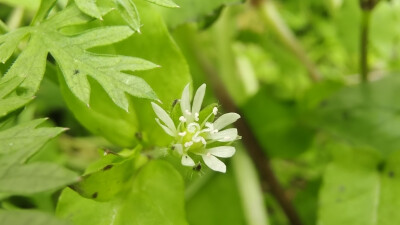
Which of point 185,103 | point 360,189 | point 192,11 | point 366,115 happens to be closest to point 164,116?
point 185,103

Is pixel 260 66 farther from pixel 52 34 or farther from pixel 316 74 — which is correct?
pixel 52 34

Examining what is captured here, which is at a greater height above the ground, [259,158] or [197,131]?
[197,131]

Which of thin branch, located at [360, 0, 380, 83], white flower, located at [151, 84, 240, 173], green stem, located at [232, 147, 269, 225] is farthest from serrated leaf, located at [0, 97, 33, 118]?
thin branch, located at [360, 0, 380, 83]

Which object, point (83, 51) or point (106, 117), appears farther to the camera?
point (106, 117)

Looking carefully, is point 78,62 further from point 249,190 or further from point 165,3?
point 249,190

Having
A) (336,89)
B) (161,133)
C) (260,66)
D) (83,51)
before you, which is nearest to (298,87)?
(260,66)

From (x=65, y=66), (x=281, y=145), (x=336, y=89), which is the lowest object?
(x=281, y=145)

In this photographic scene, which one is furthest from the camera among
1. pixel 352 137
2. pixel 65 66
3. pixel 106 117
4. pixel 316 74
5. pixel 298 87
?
pixel 298 87

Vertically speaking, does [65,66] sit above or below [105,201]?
above

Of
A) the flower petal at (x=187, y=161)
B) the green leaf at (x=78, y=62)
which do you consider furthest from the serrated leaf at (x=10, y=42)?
the flower petal at (x=187, y=161)
